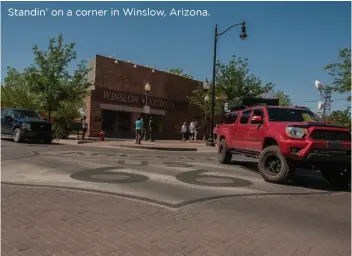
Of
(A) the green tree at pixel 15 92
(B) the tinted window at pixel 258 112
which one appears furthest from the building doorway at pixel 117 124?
(B) the tinted window at pixel 258 112

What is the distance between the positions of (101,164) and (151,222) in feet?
20.6

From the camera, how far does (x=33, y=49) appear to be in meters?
24.9

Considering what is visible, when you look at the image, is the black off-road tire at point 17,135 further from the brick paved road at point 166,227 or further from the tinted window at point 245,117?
the brick paved road at point 166,227

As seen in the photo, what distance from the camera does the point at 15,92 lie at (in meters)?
44.4

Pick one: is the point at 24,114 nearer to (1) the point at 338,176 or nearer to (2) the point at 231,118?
(2) the point at 231,118

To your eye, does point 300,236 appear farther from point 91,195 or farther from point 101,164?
point 101,164

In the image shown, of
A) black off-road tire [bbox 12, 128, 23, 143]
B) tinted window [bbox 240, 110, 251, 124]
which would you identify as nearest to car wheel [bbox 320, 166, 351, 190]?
tinted window [bbox 240, 110, 251, 124]

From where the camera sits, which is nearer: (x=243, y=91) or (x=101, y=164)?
(x=101, y=164)

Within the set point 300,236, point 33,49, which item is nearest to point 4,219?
point 300,236

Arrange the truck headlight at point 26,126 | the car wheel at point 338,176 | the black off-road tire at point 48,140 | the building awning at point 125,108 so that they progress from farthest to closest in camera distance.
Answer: the building awning at point 125,108 < the black off-road tire at point 48,140 < the truck headlight at point 26,126 < the car wheel at point 338,176

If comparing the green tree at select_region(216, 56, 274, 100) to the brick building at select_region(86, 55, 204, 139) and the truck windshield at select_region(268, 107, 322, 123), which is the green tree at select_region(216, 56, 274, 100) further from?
the truck windshield at select_region(268, 107, 322, 123)

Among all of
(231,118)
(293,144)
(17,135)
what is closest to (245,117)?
(231,118)

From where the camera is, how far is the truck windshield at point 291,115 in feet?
31.7

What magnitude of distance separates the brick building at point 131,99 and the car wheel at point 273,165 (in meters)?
18.4
